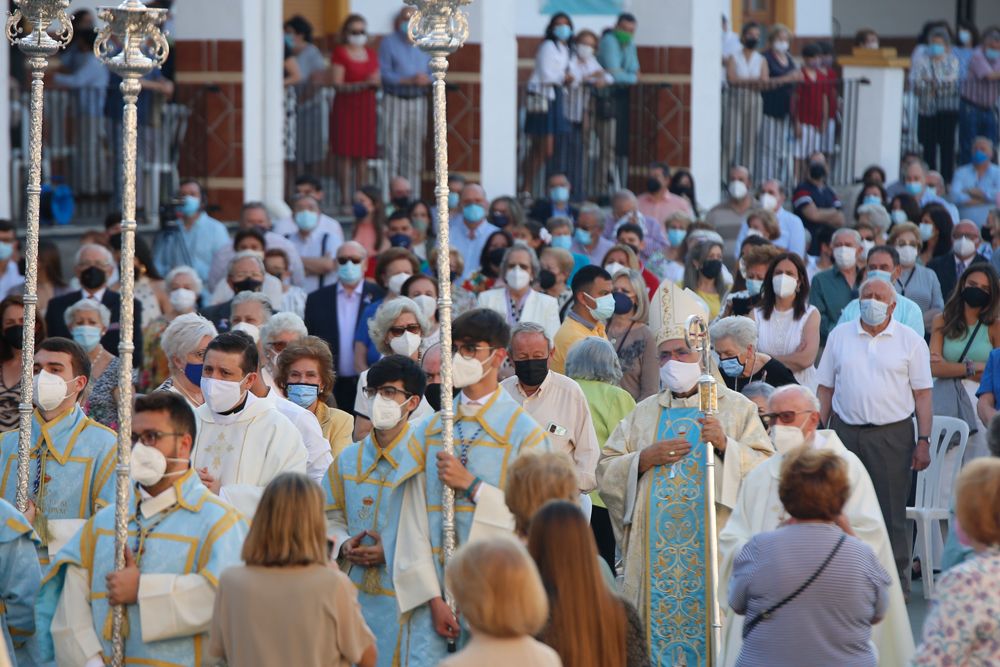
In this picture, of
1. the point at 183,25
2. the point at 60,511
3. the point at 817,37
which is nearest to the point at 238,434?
the point at 60,511

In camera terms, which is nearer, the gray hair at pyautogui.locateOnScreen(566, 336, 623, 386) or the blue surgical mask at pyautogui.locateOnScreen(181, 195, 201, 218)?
the gray hair at pyautogui.locateOnScreen(566, 336, 623, 386)

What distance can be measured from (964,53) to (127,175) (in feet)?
63.0

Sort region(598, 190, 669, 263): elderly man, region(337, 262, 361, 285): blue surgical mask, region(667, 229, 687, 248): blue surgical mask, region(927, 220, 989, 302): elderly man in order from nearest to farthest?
region(337, 262, 361, 285): blue surgical mask, region(927, 220, 989, 302): elderly man, region(667, 229, 687, 248): blue surgical mask, region(598, 190, 669, 263): elderly man

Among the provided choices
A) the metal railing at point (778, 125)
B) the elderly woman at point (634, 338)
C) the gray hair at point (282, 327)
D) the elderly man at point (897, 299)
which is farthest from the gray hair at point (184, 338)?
the metal railing at point (778, 125)

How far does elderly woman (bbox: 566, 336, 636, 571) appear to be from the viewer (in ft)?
31.8

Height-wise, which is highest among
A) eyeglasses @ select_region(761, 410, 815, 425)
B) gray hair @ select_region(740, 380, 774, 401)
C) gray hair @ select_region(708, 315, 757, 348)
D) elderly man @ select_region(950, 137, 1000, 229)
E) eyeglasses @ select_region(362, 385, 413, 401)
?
elderly man @ select_region(950, 137, 1000, 229)

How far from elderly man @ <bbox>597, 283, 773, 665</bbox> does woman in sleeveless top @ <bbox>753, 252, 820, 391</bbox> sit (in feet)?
9.59

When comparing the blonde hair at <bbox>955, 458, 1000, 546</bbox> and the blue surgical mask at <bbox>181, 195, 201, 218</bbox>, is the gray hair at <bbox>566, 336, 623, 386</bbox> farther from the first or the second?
the blue surgical mask at <bbox>181, 195, 201, 218</bbox>

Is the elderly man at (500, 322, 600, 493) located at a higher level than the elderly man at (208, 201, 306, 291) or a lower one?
lower

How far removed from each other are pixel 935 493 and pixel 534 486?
18.4ft

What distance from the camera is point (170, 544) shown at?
666 cm

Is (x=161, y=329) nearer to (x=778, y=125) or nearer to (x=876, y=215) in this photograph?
(x=876, y=215)

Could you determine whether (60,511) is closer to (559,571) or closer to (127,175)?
(127,175)

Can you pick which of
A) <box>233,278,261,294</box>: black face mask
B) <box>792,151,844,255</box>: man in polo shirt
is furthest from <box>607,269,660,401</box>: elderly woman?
<box>792,151,844,255</box>: man in polo shirt
